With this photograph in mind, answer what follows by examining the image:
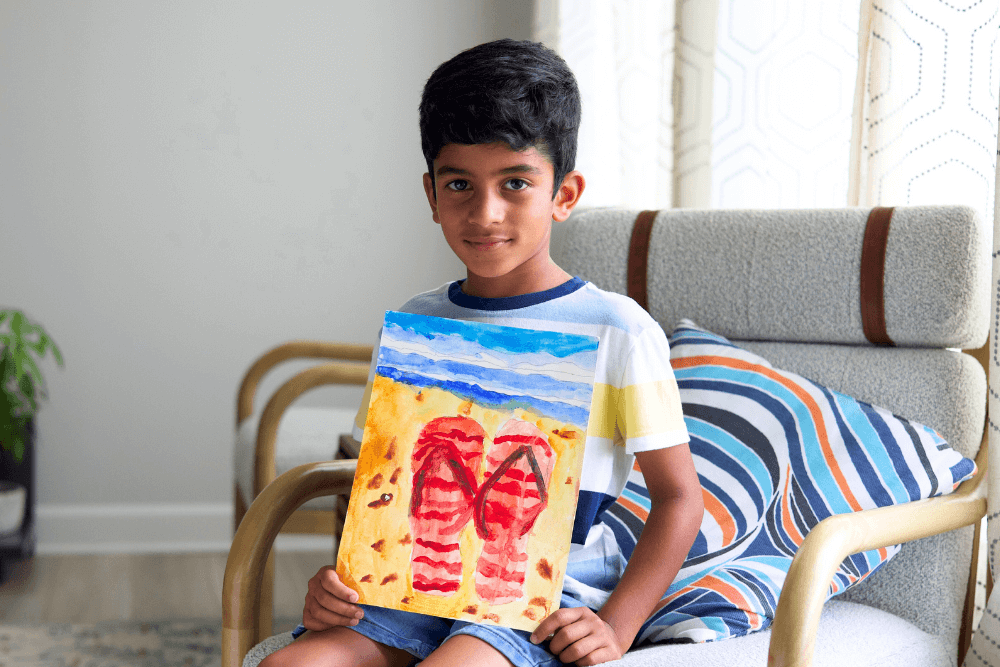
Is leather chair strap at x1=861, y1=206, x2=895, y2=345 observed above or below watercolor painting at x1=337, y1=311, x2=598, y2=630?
above

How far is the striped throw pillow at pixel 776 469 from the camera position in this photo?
2.85ft

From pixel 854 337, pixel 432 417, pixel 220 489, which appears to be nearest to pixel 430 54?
pixel 220 489

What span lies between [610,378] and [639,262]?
44 cm

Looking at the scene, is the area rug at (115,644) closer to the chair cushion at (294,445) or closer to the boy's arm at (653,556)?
the chair cushion at (294,445)

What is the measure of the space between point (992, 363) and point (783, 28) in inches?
30.4

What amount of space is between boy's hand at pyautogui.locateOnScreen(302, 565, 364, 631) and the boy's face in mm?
269

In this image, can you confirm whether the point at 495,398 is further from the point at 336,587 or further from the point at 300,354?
the point at 300,354

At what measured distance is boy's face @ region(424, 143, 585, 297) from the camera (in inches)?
26.4

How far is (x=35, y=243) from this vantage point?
236cm

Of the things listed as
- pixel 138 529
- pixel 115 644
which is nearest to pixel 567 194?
pixel 115 644

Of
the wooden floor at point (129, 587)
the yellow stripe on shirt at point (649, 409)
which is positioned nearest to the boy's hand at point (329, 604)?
the yellow stripe on shirt at point (649, 409)

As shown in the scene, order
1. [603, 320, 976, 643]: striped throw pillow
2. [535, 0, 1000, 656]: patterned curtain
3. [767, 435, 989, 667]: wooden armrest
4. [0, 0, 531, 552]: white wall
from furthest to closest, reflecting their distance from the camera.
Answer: [0, 0, 531, 552]: white wall, [535, 0, 1000, 656]: patterned curtain, [603, 320, 976, 643]: striped throw pillow, [767, 435, 989, 667]: wooden armrest

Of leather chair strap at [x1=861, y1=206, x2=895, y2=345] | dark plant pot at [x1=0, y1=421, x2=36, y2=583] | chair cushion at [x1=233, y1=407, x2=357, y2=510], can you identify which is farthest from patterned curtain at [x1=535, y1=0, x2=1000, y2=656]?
dark plant pot at [x1=0, y1=421, x2=36, y2=583]

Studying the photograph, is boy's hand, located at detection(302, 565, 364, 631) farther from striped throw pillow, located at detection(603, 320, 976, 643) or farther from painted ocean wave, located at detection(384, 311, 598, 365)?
striped throw pillow, located at detection(603, 320, 976, 643)
